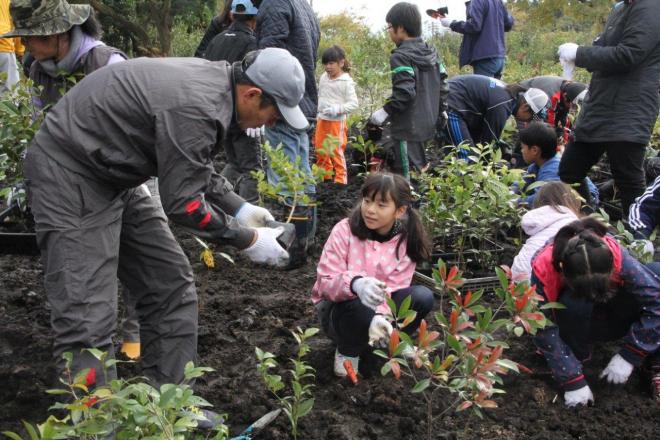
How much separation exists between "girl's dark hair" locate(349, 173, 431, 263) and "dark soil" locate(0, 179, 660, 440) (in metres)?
0.60

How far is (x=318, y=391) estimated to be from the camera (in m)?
3.16

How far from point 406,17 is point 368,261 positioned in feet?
8.92

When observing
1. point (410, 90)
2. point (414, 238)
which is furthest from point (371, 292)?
point (410, 90)

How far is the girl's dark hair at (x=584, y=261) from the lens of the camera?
113 inches

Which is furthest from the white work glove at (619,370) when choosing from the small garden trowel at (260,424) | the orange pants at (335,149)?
the orange pants at (335,149)

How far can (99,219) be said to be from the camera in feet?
8.40

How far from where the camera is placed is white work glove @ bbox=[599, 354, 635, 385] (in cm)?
319

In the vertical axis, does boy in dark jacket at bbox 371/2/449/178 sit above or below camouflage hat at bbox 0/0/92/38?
below

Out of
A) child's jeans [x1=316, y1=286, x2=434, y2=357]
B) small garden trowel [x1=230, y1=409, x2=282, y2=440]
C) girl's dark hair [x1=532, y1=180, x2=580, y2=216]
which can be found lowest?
small garden trowel [x1=230, y1=409, x2=282, y2=440]

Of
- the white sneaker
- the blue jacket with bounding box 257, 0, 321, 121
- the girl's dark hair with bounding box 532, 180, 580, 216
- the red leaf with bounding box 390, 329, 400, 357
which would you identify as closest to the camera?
the red leaf with bounding box 390, 329, 400, 357

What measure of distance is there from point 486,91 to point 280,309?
3.22 m

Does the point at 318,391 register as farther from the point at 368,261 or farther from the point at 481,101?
the point at 481,101

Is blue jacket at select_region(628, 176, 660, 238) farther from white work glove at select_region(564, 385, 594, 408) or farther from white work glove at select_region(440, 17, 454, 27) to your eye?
white work glove at select_region(440, 17, 454, 27)

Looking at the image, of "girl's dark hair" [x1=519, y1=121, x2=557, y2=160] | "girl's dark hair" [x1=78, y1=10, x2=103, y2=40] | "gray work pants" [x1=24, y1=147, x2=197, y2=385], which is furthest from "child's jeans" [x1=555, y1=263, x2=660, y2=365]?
"girl's dark hair" [x1=78, y1=10, x2=103, y2=40]
